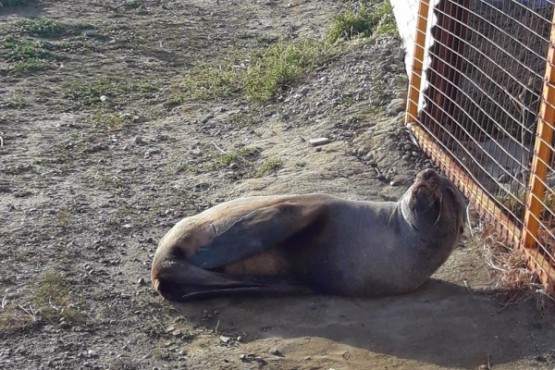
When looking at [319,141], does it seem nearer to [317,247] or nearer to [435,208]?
[317,247]

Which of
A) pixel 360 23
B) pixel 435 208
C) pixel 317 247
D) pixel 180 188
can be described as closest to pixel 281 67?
pixel 360 23

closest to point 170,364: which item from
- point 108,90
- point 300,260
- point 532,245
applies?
point 300,260

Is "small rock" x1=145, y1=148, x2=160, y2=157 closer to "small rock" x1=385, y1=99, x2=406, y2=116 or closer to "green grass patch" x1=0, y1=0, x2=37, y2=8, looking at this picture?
"small rock" x1=385, y1=99, x2=406, y2=116

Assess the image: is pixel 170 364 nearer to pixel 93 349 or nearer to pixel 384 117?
pixel 93 349

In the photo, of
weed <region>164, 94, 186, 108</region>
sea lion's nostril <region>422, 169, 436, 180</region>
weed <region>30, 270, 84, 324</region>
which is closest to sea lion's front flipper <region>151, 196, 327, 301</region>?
weed <region>30, 270, 84, 324</region>

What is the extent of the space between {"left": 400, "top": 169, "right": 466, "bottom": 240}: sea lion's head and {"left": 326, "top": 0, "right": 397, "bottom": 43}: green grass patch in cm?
467

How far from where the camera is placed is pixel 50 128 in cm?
933

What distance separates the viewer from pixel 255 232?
5.99 meters

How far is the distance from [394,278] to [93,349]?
5.46 feet

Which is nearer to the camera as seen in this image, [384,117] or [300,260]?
[300,260]

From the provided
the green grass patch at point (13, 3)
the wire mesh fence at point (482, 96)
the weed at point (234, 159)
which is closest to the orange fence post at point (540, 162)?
the wire mesh fence at point (482, 96)

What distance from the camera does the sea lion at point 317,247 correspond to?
5910 millimetres

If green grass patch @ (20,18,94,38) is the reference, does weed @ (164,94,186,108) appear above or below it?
above

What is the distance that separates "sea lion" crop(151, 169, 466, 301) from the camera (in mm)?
5910
